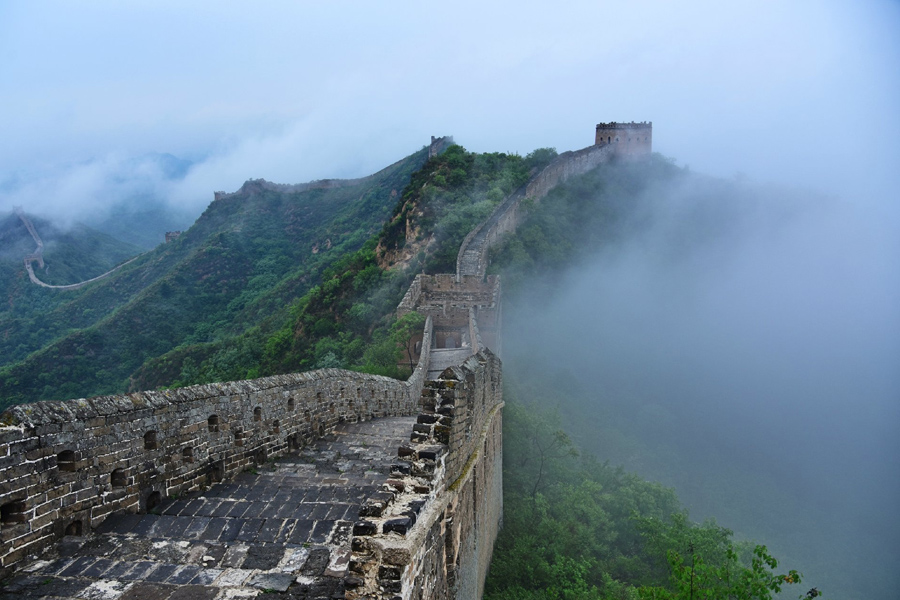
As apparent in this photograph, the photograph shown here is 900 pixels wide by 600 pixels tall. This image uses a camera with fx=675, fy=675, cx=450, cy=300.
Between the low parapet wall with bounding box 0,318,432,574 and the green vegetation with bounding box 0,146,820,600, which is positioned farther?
the green vegetation with bounding box 0,146,820,600

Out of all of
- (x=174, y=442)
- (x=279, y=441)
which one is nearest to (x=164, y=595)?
(x=174, y=442)

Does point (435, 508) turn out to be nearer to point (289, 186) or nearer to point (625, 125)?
point (625, 125)

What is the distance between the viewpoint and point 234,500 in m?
7.43

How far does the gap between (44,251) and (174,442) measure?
75.7 metres

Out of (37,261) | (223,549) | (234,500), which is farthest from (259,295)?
(223,549)

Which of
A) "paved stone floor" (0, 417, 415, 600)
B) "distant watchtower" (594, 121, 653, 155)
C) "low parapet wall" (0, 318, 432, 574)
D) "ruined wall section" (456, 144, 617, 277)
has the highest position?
"distant watchtower" (594, 121, 653, 155)

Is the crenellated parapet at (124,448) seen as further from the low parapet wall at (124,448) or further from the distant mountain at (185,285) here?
the distant mountain at (185,285)

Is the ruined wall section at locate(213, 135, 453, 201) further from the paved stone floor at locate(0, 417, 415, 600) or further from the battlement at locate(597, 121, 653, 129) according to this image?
the paved stone floor at locate(0, 417, 415, 600)

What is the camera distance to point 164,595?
4.98 metres

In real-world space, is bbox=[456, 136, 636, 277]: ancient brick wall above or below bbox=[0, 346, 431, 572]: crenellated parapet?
above

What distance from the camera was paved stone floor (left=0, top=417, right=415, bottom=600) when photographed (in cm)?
510

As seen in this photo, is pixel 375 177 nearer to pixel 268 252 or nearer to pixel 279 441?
pixel 268 252

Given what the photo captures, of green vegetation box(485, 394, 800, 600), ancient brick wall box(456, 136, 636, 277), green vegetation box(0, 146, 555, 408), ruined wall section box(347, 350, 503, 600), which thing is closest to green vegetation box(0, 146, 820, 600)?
green vegetation box(485, 394, 800, 600)

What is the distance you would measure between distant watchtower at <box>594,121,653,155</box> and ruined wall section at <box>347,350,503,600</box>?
63.2 m
